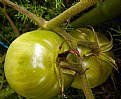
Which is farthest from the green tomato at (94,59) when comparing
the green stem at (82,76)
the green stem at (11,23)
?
the green stem at (11,23)

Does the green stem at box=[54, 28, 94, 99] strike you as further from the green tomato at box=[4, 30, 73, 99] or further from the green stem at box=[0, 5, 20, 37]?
the green stem at box=[0, 5, 20, 37]

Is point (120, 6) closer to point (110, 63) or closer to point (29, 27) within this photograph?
point (110, 63)

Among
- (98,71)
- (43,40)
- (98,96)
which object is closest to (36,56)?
(43,40)

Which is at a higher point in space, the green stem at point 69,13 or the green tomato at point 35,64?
the green stem at point 69,13

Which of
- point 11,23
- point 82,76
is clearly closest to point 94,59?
point 82,76

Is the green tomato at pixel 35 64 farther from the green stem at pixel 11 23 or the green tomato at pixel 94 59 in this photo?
the green stem at pixel 11 23

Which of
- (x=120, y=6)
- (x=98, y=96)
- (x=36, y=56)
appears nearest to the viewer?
(x=36, y=56)
